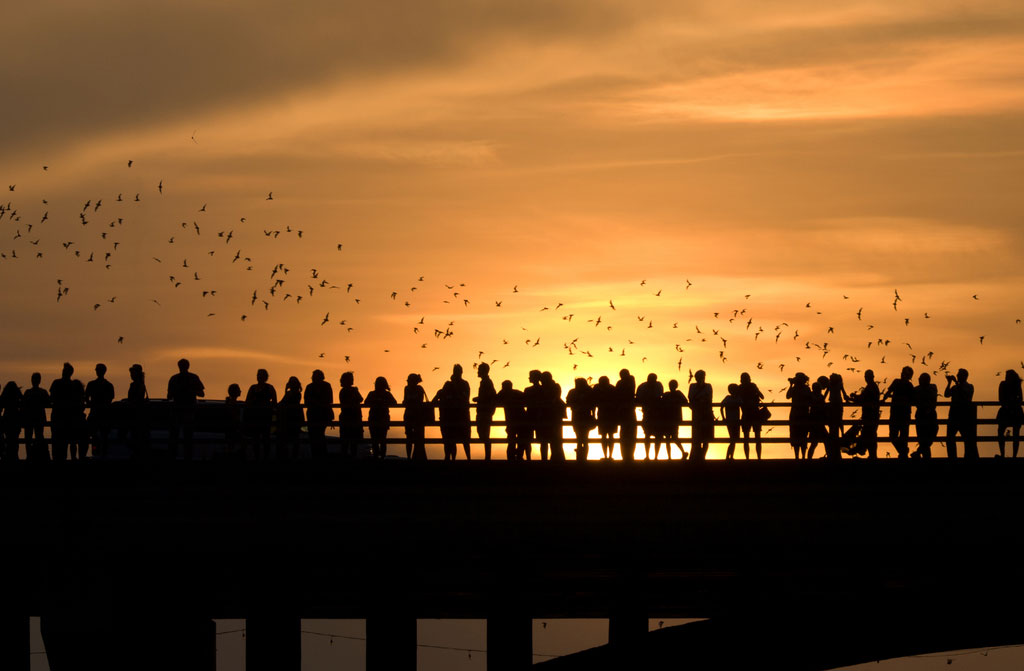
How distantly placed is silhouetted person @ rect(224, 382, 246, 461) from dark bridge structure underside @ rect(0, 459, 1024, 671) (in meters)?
1.32

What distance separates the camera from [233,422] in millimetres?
22969

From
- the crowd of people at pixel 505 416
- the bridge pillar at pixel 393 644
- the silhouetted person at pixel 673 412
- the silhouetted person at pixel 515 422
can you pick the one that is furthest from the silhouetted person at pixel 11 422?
the silhouetted person at pixel 673 412

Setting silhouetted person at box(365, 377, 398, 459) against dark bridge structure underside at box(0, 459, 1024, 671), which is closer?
dark bridge structure underside at box(0, 459, 1024, 671)

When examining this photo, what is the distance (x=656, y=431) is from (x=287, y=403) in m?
5.83

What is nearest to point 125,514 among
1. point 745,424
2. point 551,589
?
point 551,589

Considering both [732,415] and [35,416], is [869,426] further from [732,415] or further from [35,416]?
[35,416]

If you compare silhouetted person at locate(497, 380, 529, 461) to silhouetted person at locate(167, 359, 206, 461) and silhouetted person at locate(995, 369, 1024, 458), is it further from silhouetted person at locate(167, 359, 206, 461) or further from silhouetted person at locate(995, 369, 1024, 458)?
silhouetted person at locate(995, 369, 1024, 458)

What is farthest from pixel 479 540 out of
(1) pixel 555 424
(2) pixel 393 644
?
(1) pixel 555 424

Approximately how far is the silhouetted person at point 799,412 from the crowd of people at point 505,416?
36mm

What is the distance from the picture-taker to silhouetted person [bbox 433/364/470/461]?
75.4 ft

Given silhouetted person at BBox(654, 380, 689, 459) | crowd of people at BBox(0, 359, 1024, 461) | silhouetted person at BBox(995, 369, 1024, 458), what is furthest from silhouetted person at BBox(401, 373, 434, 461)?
silhouetted person at BBox(995, 369, 1024, 458)

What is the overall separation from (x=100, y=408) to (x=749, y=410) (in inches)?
391

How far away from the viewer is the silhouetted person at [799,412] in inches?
925

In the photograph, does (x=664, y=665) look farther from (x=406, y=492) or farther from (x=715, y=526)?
(x=406, y=492)
